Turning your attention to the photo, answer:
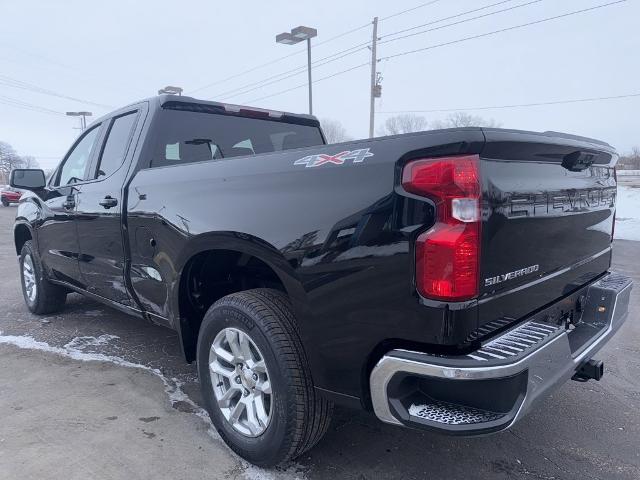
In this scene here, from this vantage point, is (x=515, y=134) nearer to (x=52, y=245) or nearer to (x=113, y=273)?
(x=113, y=273)

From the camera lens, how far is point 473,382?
1734 mm

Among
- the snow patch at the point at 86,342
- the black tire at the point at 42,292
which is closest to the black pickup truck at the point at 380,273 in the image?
the snow patch at the point at 86,342

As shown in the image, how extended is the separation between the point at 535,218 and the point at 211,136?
245 cm

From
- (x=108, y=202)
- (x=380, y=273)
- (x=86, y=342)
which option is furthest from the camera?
(x=86, y=342)

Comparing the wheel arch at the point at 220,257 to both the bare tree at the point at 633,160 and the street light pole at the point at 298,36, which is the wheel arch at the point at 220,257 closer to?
the street light pole at the point at 298,36

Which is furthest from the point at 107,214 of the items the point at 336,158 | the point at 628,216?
the point at 628,216

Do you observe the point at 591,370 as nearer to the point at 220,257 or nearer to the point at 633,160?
the point at 220,257

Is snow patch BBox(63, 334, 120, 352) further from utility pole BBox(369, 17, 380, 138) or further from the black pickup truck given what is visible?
utility pole BBox(369, 17, 380, 138)

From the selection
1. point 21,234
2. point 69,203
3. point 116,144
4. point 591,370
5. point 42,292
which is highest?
point 116,144

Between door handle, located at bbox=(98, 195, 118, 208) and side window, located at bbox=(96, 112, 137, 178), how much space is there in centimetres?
24

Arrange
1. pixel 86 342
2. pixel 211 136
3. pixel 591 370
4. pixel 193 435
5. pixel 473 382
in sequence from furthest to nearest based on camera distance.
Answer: pixel 86 342 < pixel 211 136 < pixel 193 435 < pixel 591 370 < pixel 473 382

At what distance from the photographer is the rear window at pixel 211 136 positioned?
11.4 ft

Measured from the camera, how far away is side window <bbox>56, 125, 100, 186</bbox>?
419cm

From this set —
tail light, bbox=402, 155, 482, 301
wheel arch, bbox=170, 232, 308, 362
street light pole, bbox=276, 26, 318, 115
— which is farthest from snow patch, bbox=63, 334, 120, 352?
street light pole, bbox=276, 26, 318, 115
